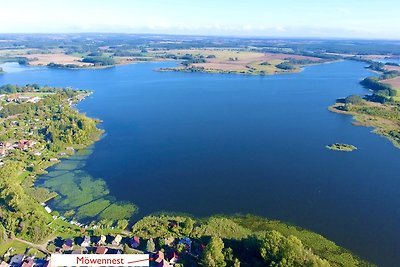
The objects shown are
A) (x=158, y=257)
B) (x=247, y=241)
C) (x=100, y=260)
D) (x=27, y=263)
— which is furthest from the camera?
(x=247, y=241)

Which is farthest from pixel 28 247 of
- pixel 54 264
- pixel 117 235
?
pixel 117 235

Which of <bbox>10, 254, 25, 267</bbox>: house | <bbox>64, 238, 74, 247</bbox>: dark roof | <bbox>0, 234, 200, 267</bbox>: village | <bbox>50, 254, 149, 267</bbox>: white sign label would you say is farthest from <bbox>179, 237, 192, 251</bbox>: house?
<bbox>10, 254, 25, 267</bbox>: house

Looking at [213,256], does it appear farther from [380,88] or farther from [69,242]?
[380,88]

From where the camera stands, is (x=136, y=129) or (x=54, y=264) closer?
(x=54, y=264)

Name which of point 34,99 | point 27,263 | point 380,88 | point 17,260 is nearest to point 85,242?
point 27,263

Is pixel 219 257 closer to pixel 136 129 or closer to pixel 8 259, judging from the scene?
pixel 8 259

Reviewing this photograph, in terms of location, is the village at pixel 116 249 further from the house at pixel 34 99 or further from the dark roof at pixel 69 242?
the house at pixel 34 99

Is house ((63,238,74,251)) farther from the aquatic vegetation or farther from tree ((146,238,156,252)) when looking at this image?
tree ((146,238,156,252))
